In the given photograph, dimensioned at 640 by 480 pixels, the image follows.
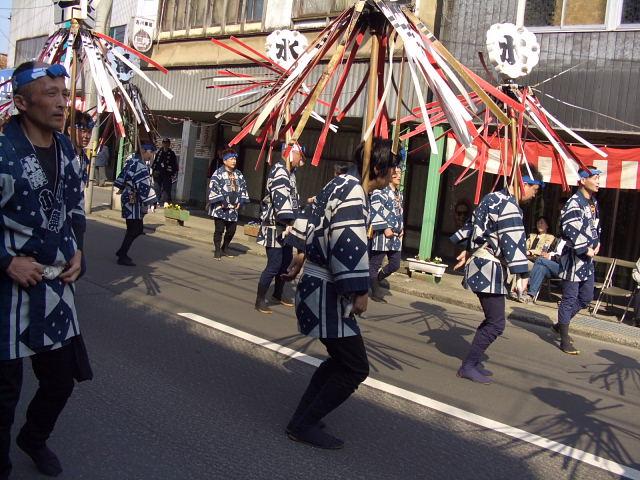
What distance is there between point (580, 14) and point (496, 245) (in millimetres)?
6866

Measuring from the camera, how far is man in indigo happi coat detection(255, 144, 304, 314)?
7066 mm

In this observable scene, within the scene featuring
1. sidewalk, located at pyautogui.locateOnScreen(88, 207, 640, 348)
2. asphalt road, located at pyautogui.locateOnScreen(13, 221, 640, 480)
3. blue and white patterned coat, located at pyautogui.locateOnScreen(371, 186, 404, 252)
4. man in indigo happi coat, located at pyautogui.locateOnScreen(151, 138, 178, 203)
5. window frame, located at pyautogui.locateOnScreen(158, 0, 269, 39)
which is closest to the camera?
asphalt road, located at pyautogui.locateOnScreen(13, 221, 640, 480)

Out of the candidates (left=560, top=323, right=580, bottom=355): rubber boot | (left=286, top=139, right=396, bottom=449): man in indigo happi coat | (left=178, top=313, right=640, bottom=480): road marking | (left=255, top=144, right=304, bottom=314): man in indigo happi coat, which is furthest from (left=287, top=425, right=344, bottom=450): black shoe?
(left=560, top=323, right=580, bottom=355): rubber boot

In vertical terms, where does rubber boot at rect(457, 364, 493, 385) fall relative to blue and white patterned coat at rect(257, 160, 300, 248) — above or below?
below

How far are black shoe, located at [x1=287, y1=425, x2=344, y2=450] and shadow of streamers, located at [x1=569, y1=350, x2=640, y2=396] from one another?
322 cm

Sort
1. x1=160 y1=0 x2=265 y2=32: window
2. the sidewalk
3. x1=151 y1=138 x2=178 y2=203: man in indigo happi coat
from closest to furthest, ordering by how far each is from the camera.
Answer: the sidewalk < x1=160 y1=0 x2=265 y2=32: window < x1=151 y1=138 x2=178 y2=203: man in indigo happi coat

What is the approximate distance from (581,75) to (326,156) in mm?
7118

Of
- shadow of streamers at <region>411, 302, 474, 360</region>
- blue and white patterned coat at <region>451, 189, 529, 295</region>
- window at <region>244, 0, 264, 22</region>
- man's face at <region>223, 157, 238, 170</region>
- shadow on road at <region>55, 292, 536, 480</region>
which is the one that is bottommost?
shadow on road at <region>55, 292, 536, 480</region>

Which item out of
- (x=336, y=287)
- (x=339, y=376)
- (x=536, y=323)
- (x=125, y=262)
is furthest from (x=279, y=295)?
(x=336, y=287)

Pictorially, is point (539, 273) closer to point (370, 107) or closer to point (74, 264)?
point (370, 107)

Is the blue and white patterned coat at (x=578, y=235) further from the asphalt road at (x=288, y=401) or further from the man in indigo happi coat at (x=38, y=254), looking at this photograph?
the man in indigo happi coat at (x=38, y=254)

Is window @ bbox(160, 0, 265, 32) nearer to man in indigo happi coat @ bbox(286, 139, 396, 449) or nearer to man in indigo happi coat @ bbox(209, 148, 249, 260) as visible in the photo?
man in indigo happi coat @ bbox(209, 148, 249, 260)

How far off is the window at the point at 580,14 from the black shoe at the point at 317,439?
8852mm

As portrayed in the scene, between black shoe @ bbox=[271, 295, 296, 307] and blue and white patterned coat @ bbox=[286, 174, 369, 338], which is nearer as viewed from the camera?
blue and white patterned coat @ bbox=[286, 174, 369, 338]
